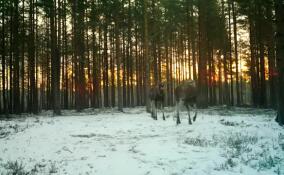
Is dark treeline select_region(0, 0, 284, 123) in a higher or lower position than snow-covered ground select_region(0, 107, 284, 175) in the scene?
higher

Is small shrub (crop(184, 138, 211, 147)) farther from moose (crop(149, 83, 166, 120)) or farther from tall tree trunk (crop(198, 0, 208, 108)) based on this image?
tall tree trunk (crop(198, 0, 208, 108))

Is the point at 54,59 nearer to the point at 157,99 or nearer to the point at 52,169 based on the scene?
the point at 157,99

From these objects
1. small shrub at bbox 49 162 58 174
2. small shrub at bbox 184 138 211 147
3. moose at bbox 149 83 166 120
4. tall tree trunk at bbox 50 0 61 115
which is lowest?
small shrub at bbox 49 162 58 174

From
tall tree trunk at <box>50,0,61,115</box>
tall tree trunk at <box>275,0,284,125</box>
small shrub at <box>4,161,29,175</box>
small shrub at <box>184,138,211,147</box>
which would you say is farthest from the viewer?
tall tree trunk at <box>50,0,61,115</box>

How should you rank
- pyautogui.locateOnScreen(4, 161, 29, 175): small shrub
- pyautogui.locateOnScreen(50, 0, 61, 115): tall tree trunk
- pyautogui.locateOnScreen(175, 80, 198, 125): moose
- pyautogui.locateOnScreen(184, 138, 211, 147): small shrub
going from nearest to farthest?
pyautogui.locateOnScreen(4, 161, 29, 175): small shrub → pyautogui.locateOnScreen(184, 138, 211, 147): small shrub → pyautogui.locateOnScreen(175, 80, 198, 125): moose → pyautogui.locateOnScreen(50, 0, 61, 115): tall tree trunk

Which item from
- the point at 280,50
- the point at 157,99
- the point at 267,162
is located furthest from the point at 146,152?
the point at 157,99

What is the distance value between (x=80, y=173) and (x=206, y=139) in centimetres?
623

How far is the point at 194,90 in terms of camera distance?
19.9 meters

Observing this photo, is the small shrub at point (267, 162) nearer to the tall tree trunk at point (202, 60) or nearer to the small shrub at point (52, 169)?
the small shrub at point (52, 169)

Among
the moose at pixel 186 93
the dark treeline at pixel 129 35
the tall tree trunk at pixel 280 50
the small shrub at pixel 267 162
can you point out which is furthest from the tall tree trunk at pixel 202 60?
the small shrub at pixel 267 162

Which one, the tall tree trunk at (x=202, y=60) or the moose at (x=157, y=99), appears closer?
the moose at (x=157, y=99)

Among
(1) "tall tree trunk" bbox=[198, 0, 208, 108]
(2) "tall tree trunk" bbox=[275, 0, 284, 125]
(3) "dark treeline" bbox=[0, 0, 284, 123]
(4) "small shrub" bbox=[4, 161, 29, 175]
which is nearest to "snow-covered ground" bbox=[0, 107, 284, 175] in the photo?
(4) "small shrub" bbox=[4, 161, 29, 175]

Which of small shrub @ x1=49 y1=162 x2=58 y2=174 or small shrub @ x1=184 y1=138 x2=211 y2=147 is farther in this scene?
small shrub @ x1=184 y1=138 x2=211 y2=147

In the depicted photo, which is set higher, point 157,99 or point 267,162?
point 157,99
